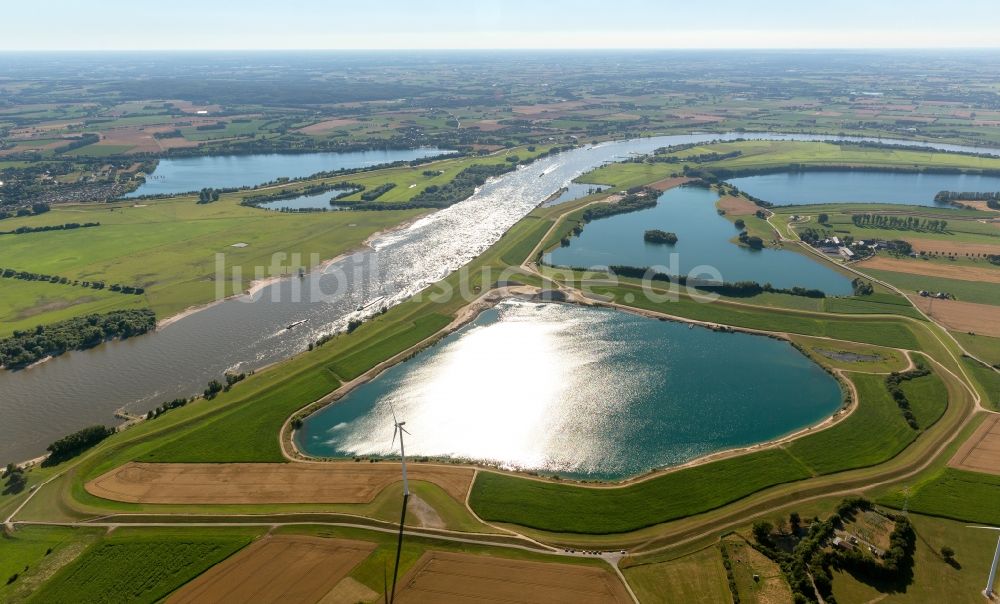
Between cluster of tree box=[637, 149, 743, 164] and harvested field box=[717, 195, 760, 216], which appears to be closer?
harvested field box=[717, 195, 760, 216]

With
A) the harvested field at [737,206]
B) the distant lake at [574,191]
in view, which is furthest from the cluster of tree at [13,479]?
the harvested field at [737,206]

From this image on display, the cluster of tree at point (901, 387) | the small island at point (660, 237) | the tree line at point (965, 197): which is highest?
the tree line at point (965, 197)

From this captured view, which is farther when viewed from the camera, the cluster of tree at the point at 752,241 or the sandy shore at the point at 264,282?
the cluster of tree at the point at 752,241

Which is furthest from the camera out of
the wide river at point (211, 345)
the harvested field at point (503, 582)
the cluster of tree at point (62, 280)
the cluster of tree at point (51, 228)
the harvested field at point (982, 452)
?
the cluster of tree at point (51, 228)

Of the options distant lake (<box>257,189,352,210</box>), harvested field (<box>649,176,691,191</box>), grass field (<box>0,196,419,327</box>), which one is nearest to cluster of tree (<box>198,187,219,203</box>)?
grass field (<box>0,196,419,327</box>)

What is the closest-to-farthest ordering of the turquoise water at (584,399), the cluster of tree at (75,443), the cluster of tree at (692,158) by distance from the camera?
the cluster of tree at (75,443) < the turquoise water at (584,399) < the cluster of tree at (692,158)

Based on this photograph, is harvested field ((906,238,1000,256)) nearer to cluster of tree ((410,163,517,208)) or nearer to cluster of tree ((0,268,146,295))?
cluster of tree ((410,163,517,208))

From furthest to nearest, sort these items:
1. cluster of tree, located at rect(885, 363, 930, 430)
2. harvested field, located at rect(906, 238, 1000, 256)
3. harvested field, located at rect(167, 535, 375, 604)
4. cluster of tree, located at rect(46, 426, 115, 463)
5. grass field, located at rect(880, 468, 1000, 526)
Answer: harvested field, located at rect(906, 238, 1000, 256), cluster of tree, located at rect(885, 363, 930, 430), cluster of tree, located at rect(46, 426, 115, 463), grass field, located at rect(880, 468, 1000, 526), harvested field, located at rect(167, 535, 375, 604)

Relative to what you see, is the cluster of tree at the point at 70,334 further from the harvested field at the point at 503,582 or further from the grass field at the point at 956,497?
the grass field at the point at 956,497
